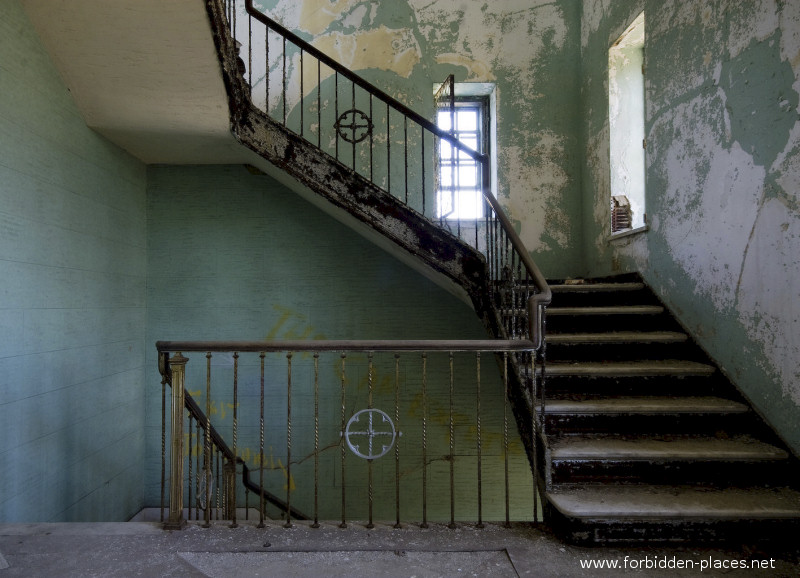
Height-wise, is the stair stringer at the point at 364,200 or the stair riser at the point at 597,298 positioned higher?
the stair stringer at the point at 364,200

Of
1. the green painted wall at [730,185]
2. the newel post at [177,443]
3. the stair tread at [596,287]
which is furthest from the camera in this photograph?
the stair tread at [596,287]

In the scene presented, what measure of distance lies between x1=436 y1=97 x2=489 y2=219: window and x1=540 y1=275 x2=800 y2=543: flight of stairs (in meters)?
2.17

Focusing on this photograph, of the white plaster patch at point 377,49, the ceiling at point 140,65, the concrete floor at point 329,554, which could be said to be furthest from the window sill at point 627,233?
the ceiling at point 140,65

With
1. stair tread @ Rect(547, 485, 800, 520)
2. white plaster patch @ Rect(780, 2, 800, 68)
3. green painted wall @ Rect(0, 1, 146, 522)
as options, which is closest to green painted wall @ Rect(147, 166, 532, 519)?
green painted wall @ Rect(0, 1, 146, 522)

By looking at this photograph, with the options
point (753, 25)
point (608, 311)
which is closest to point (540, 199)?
point (608, 311)

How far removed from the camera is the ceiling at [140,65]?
300 cm

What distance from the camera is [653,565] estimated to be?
6.93 feet

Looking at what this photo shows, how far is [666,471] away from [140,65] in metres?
4.26

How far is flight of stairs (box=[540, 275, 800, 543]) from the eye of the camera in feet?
7.39

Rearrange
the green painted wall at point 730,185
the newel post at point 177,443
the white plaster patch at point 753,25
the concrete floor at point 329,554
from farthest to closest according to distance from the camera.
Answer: the white plaster patch at point 753,25
the green painted wall at point 730,185
the newel post at point 177,443
the concrete floor at point 329,554

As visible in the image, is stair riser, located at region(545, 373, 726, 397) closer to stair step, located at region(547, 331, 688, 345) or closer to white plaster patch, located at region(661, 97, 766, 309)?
stair step, located at region(547, 331, 688, 345)

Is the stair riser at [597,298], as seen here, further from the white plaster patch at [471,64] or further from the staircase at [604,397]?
the white plaster patch at [471,64]

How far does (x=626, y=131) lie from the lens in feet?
16.1

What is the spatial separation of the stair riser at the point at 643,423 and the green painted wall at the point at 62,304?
3.69 metres
